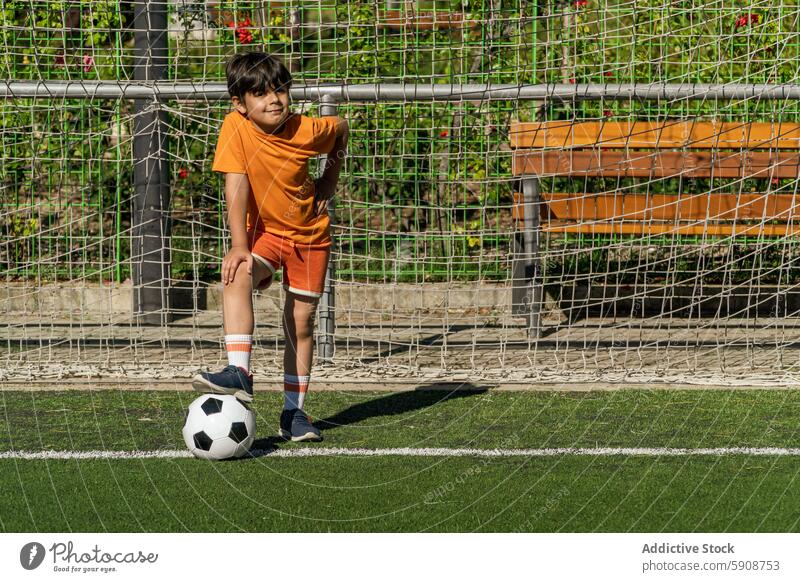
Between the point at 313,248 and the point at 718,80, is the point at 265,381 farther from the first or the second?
the point at 718,80

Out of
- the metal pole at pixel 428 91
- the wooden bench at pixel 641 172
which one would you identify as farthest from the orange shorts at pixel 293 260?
the wooden bench at pixel 641 172

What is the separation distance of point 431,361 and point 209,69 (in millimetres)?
3566

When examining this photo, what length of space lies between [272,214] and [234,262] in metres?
0.32

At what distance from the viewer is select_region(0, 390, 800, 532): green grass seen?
3520mm

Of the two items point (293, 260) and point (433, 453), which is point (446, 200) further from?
point (433, 453)

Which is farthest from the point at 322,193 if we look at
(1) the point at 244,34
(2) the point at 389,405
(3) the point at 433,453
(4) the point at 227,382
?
(1) the point at 244,34

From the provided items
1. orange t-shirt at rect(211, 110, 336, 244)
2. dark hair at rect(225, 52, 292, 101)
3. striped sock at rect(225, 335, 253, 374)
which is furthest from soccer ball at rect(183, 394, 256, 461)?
dark hair at rect(225, 52, 292, 101)

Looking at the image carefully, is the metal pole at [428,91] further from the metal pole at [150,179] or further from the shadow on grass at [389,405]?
the shadow on grass at [389,405]

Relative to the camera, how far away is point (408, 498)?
374 centimetres

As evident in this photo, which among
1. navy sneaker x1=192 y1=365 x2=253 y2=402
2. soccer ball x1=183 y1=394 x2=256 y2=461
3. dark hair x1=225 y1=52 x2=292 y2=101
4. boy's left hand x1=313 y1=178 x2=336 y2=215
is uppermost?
dark hair x1=225 y1=52 x2=292 y2=101

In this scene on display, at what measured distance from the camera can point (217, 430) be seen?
4.20 m

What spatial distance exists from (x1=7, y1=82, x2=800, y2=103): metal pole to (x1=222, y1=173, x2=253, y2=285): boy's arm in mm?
1363

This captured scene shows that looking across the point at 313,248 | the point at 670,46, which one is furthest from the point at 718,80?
the point at 313,248

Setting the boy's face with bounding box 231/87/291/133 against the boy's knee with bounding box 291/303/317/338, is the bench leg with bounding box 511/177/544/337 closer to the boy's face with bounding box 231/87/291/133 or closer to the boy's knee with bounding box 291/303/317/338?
the boy's knee with bounding box 291/303/317/338
